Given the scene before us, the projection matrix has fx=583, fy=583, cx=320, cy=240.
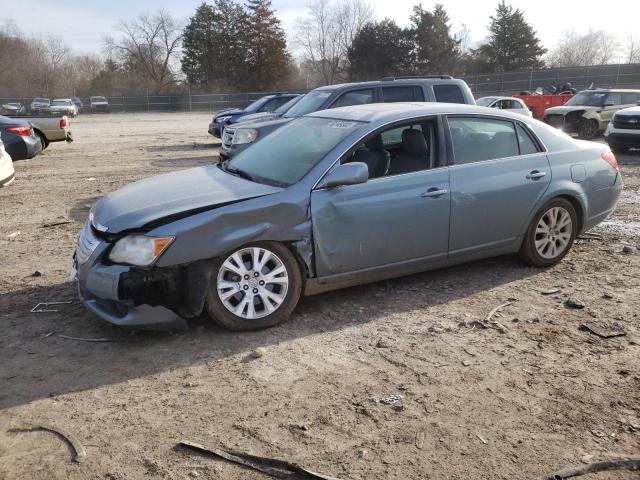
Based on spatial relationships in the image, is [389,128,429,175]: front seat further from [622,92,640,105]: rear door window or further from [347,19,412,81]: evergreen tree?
[347,19,412,81]: evergreen tree

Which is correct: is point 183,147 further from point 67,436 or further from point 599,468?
point 599,468

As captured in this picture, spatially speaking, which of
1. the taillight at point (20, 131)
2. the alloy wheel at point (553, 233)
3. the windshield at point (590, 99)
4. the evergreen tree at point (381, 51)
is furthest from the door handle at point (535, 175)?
the evergreen tree at point (381, 51)

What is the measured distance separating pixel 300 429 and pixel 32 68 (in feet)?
289

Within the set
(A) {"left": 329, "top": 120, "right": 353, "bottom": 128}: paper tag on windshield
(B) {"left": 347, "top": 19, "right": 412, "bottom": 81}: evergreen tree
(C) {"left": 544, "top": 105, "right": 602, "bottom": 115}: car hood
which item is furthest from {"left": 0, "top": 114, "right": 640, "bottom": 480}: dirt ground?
(B) {"left": 347, "top": 19, "right": 412, "bottom": 81}: evergreen tree

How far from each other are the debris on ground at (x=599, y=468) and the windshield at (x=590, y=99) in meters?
18.7

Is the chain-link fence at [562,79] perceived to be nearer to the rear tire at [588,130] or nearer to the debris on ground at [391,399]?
the rear tire at [588,130]

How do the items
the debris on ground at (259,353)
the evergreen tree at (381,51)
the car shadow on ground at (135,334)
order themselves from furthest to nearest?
the evergreen tree at (381,51) < the debris on ground at (259,353) < the car shadow on ground at (135,334)

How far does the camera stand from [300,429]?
10.1 ft

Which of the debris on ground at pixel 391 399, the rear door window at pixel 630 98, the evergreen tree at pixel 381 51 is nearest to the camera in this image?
the debris on ground at pixel 391 399

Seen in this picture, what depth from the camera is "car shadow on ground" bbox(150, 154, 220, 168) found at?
553 inches

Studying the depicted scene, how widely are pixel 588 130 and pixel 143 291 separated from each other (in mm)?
18311

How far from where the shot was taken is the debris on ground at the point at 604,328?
4.22 meters

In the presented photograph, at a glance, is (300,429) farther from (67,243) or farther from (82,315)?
(67,243)

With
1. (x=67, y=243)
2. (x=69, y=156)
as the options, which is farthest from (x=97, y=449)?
(x=69, y=156)
